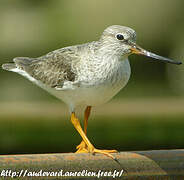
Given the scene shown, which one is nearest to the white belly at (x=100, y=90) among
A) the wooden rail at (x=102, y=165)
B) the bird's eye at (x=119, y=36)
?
the bird's eye at (x=119, y=36)

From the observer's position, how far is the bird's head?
22.4 ft

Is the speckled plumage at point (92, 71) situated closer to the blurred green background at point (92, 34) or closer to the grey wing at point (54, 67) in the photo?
the grey wing at point (54, 67)

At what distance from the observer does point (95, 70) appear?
6.79 metres

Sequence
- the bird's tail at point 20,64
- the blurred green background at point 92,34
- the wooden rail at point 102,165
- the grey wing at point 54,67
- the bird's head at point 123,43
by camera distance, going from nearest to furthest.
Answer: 1. the wooden rail at point 102,165
2. the bird's head at point 123,43
3. the grey wing at point 54,67
4. the bird's tail at point 20,64
5. the blurred green background at point 92,34

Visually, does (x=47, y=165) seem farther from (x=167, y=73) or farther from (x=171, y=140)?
(x=167, y=73)

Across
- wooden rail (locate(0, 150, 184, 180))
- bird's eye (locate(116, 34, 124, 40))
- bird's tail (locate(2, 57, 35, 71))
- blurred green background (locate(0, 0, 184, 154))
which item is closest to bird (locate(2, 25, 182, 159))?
bird's eye (locate(116, 34, 124, 40))

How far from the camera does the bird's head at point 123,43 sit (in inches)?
268

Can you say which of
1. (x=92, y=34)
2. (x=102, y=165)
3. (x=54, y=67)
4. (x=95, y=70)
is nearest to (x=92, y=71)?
(x=95, y=70)

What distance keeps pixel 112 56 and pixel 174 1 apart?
→ 13489 mm

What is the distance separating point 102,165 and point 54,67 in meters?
2.23

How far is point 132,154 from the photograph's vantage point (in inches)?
224

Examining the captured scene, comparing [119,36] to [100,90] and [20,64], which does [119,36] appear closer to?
[100,90]

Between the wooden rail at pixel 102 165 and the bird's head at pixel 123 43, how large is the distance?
1.54 metres

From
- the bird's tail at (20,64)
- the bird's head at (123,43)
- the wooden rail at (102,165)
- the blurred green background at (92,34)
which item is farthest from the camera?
the blurred green background at (92,34)
